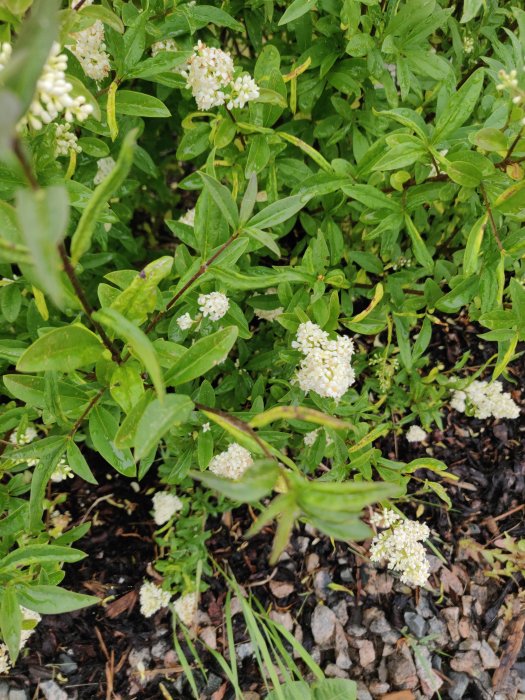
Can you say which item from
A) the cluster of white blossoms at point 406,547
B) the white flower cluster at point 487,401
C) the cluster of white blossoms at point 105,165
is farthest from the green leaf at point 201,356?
the white flower cluster at point 487,401

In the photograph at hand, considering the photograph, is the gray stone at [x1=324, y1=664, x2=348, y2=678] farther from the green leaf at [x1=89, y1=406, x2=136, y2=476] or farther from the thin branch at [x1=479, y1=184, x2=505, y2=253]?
the thin branch at [x1=479, y1=184, x2=505, y2=253]

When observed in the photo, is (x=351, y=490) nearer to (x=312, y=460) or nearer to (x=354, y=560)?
(x=312, y=460)

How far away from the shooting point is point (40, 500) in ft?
4.15

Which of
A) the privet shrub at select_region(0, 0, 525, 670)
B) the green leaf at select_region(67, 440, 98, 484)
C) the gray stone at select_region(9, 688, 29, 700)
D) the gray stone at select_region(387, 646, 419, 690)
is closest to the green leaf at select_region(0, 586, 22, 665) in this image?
the privet shrub at select_region(0, 0, 525, 670)

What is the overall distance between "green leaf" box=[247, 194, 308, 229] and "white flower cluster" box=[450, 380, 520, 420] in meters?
1.19

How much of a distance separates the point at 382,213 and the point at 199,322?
0.56m

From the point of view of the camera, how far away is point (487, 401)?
2076mm

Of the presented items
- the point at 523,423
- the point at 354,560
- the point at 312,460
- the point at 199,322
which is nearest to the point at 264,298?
the point at 199,322

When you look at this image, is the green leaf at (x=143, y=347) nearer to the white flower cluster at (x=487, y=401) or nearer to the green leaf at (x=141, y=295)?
the green leaf at (x=141, y=295)

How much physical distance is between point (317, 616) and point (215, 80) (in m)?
1.79

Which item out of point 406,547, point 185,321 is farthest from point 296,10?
point 406,547

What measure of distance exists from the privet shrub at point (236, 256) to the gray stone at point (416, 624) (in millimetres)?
742

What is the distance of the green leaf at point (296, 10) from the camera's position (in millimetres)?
1241

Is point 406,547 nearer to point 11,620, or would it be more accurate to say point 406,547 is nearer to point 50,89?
point 11,620
